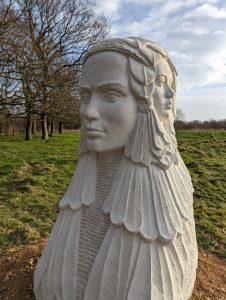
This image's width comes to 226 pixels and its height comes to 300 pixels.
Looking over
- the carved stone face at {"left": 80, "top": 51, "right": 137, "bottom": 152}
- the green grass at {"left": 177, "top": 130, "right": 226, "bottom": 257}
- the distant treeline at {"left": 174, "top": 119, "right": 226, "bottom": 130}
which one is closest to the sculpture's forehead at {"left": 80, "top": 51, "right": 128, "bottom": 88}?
the carved stone face at {"left": 80, "top": 51, "right": 137, "bottom": 152}

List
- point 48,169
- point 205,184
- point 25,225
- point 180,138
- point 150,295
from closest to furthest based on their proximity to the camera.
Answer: point 150,295, point 25,225, point 205,184, point 48,169, point 180,138

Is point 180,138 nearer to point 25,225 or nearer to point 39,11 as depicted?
point 39,11

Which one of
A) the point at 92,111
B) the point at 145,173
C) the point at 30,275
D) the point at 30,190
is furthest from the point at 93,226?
the point at 30,190

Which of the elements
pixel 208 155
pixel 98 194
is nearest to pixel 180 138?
pixel 208 155

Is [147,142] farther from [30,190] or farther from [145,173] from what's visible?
[30,190]

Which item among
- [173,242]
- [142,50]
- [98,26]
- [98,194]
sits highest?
[98,26]

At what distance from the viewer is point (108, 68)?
2.91m

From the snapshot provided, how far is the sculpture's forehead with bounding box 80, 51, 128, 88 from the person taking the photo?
2.90 meters

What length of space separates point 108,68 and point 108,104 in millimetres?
285

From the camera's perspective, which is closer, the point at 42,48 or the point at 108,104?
the point at 108,104

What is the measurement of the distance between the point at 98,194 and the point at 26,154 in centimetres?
1132

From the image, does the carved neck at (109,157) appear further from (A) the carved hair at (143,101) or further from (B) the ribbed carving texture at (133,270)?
(B) the ribbed carving texture at (133,270)

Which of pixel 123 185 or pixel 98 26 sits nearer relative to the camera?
pixel 123 185

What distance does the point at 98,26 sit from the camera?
19547 millimetres
